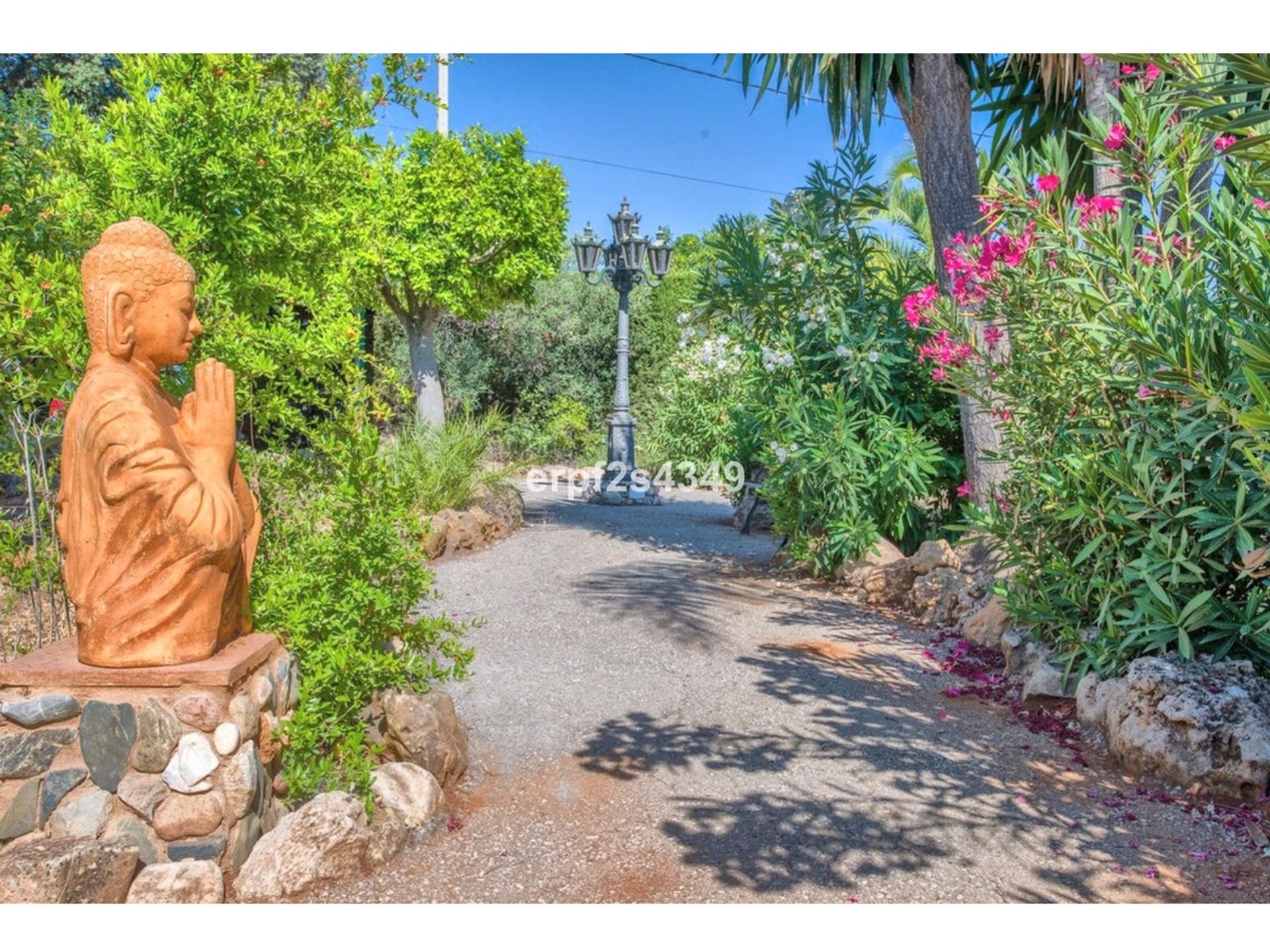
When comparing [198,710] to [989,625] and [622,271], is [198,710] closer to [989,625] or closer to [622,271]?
[989,625]

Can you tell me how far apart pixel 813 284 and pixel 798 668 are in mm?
3630

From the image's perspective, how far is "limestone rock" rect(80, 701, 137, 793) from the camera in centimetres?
258

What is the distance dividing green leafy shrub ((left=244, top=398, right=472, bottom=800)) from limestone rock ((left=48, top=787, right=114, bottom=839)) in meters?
0.55

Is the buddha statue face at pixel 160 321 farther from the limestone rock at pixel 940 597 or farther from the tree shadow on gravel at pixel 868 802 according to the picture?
the limestone rock at pixel 940 597

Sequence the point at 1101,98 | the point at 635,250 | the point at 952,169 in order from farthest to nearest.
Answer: the point at 635,250
the point at 952,169
the point at 1101,98

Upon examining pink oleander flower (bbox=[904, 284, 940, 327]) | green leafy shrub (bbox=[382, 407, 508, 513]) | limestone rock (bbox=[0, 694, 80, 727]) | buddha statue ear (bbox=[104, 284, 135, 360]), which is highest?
pink oleander flower (bbox=[904, 284, 940, 327])

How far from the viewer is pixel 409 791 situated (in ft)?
10.4

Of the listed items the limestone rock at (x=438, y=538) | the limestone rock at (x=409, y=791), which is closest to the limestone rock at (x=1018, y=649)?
the limestone rock at (x=409, y=791)

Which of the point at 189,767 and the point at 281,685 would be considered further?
the point at 281,685

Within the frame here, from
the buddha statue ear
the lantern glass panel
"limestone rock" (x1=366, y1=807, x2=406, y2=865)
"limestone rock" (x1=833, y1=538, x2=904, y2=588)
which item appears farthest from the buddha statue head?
the lantern glass panel

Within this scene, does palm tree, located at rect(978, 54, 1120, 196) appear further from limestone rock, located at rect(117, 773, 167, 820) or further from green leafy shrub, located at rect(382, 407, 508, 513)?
limestone rock, located at rect(117, 773, 167, 820)

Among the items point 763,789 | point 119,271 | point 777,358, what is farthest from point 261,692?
point 777,358

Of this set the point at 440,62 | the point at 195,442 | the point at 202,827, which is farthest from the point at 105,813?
the point at 440,62

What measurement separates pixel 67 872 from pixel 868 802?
244 cm
